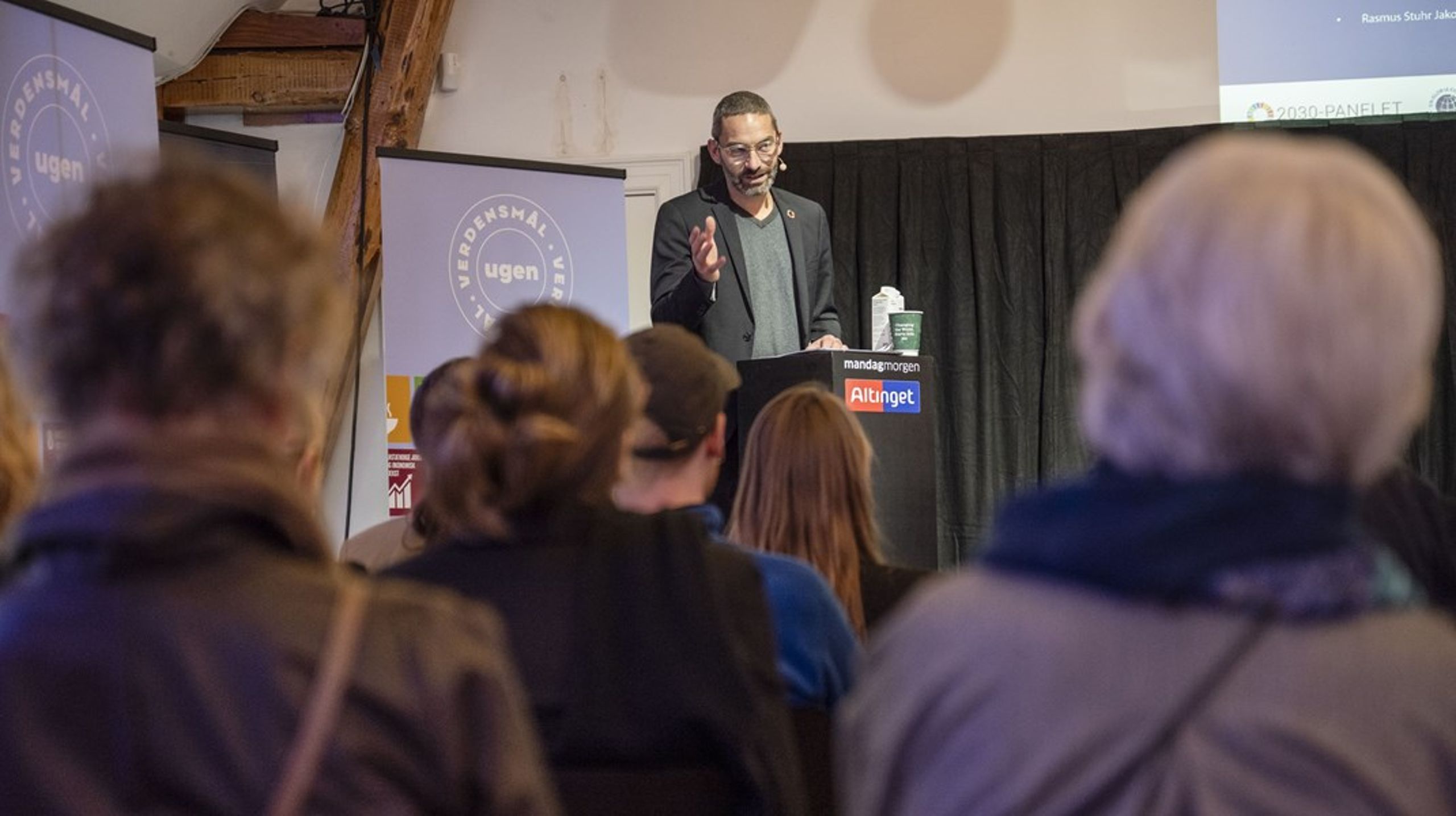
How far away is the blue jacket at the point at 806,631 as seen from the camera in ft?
6.29

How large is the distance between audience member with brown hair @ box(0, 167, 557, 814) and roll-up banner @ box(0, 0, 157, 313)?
229cm

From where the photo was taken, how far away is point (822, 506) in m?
2.38

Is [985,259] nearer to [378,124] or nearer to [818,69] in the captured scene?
[818,69]

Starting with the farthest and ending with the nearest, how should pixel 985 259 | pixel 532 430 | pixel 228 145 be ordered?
1. pixel 985 259
2. pixel 228 145
3. pixel 532 430

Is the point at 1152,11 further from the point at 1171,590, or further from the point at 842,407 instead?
the point at 1171,590

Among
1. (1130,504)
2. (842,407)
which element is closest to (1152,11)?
(842,407)

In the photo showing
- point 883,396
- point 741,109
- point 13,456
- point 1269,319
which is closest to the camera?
point 1269,319

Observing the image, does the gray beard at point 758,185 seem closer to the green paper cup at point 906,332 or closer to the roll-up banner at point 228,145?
the green paper cup at point 906,332

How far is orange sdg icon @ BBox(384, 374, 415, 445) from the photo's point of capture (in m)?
4.52

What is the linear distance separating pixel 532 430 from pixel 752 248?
3.49 metres

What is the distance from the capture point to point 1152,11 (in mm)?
6320

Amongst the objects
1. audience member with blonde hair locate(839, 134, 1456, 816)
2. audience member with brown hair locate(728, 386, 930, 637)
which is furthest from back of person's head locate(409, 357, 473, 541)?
audience member with blonde hair locate(839, 134, 1456, 816)

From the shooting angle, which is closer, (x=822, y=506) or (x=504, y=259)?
(x=822, y=506)

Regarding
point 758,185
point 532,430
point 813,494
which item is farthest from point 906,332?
point 532,430
